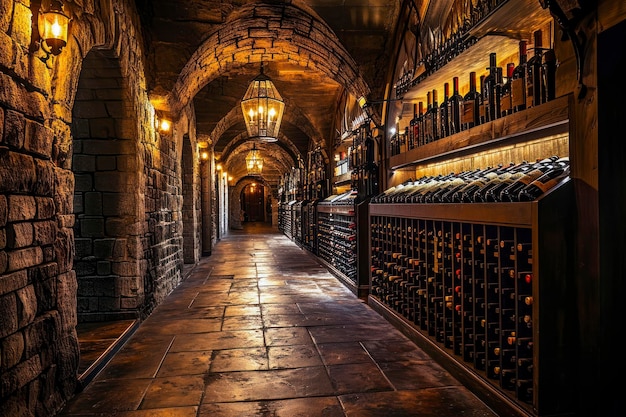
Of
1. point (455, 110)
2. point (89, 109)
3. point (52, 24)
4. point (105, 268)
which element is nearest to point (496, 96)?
point (455, 110)

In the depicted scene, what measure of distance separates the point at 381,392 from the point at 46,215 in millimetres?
2302

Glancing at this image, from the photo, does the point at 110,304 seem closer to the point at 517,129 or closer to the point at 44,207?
the point at 44,207

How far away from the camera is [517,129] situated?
292cm

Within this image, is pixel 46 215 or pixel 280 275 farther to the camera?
pixel 280 275

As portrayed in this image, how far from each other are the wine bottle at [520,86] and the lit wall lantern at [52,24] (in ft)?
8.79

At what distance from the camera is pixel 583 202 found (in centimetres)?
236

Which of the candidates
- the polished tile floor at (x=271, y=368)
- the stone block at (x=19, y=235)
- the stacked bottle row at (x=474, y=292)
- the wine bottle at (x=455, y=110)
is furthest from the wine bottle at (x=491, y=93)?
the stone block at (x=19, y=235)

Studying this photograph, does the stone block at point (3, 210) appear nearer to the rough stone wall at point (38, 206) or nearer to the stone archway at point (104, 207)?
the rough stone wall at point (38, 206)

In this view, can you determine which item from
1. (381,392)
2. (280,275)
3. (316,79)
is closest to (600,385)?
(381,392)

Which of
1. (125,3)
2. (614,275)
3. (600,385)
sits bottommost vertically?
(600,385)

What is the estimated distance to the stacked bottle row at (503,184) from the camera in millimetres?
2514

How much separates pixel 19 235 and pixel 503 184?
8.66ft

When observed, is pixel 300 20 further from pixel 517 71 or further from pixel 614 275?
pixel 614 275

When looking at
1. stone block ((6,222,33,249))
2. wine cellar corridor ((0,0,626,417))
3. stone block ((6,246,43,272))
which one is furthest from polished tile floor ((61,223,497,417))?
stone block ((6,222,33,249))
